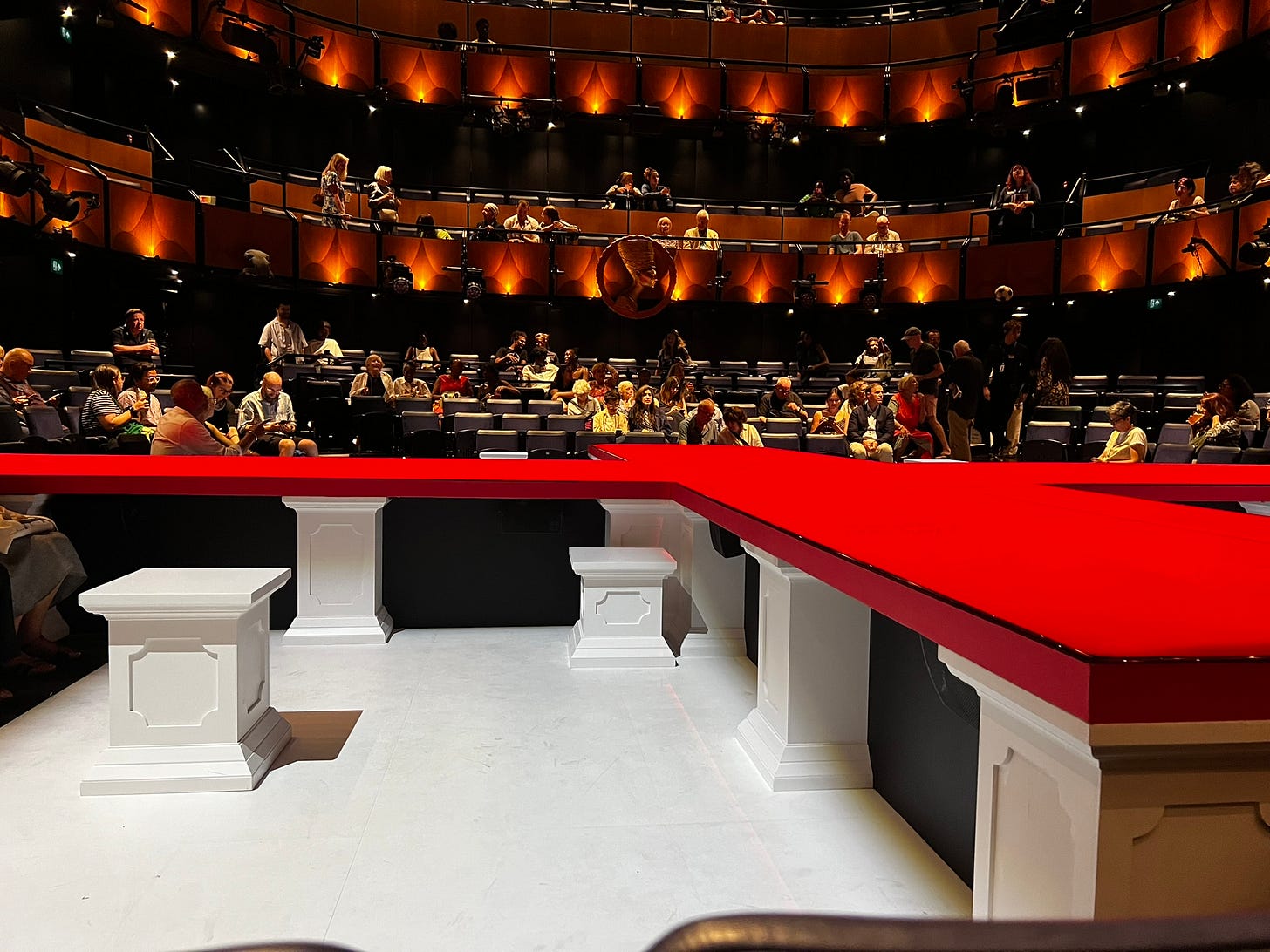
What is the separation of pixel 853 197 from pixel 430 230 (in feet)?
24.7

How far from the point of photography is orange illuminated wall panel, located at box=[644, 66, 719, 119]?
1652 cm

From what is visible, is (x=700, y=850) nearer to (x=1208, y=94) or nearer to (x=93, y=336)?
(x=93, y=336)

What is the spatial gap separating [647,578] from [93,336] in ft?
40.5

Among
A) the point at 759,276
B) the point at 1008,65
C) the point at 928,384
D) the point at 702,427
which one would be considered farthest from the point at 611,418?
the point at 1008,65

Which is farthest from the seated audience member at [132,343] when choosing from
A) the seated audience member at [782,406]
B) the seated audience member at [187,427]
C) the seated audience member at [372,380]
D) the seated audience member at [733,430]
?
the seated audience member at [782,406]

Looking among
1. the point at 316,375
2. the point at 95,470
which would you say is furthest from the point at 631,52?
the point at 95,470

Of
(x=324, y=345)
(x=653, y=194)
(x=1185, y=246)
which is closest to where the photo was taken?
(x=1185, y=246)

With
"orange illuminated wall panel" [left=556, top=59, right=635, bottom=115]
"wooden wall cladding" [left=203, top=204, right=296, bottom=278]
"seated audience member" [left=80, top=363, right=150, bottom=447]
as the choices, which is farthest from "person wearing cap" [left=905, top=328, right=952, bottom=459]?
"orange illuminated wall panel" [left=556, top=59, right=635, bottom=115]

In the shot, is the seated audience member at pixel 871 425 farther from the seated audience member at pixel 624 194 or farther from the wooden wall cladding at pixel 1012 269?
the seated audience member at pixel 624 194

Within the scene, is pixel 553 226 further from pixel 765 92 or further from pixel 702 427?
pixel 702 427

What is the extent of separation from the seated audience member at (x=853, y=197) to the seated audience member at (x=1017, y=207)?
2292 mm

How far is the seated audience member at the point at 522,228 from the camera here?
14312mm

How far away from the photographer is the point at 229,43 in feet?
43.8

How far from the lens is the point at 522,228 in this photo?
14.5 m
